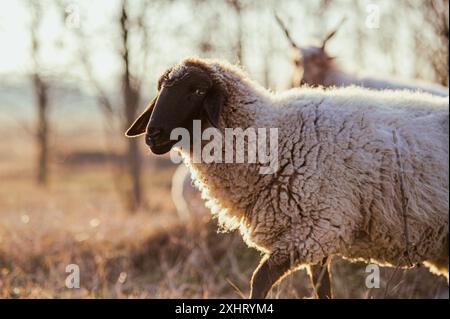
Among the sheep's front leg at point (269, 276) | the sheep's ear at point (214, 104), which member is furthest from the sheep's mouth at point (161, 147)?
the sheep's front leg at point (269, 276)

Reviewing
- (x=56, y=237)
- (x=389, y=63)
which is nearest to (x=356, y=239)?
(x=56, y=237)

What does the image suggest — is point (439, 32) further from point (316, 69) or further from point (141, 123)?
point (141, 123)

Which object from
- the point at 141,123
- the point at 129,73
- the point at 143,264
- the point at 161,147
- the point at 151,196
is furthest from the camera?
the point at 151,196

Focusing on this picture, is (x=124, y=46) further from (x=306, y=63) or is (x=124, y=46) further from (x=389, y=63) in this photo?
(x=389, y=63)

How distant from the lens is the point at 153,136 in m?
3.80

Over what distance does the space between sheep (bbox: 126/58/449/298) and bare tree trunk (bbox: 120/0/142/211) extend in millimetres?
6104

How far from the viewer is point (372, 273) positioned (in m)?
5.15

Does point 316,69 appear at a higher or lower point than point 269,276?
higher

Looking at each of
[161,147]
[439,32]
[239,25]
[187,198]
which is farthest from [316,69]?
[161,147]

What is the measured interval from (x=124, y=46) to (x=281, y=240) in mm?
6885

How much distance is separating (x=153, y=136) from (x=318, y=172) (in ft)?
3.47

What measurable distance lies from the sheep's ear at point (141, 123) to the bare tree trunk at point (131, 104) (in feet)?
18.9

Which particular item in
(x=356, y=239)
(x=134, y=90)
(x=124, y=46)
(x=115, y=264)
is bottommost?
(x=115, y=264)

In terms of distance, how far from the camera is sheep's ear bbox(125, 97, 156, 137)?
423cm
